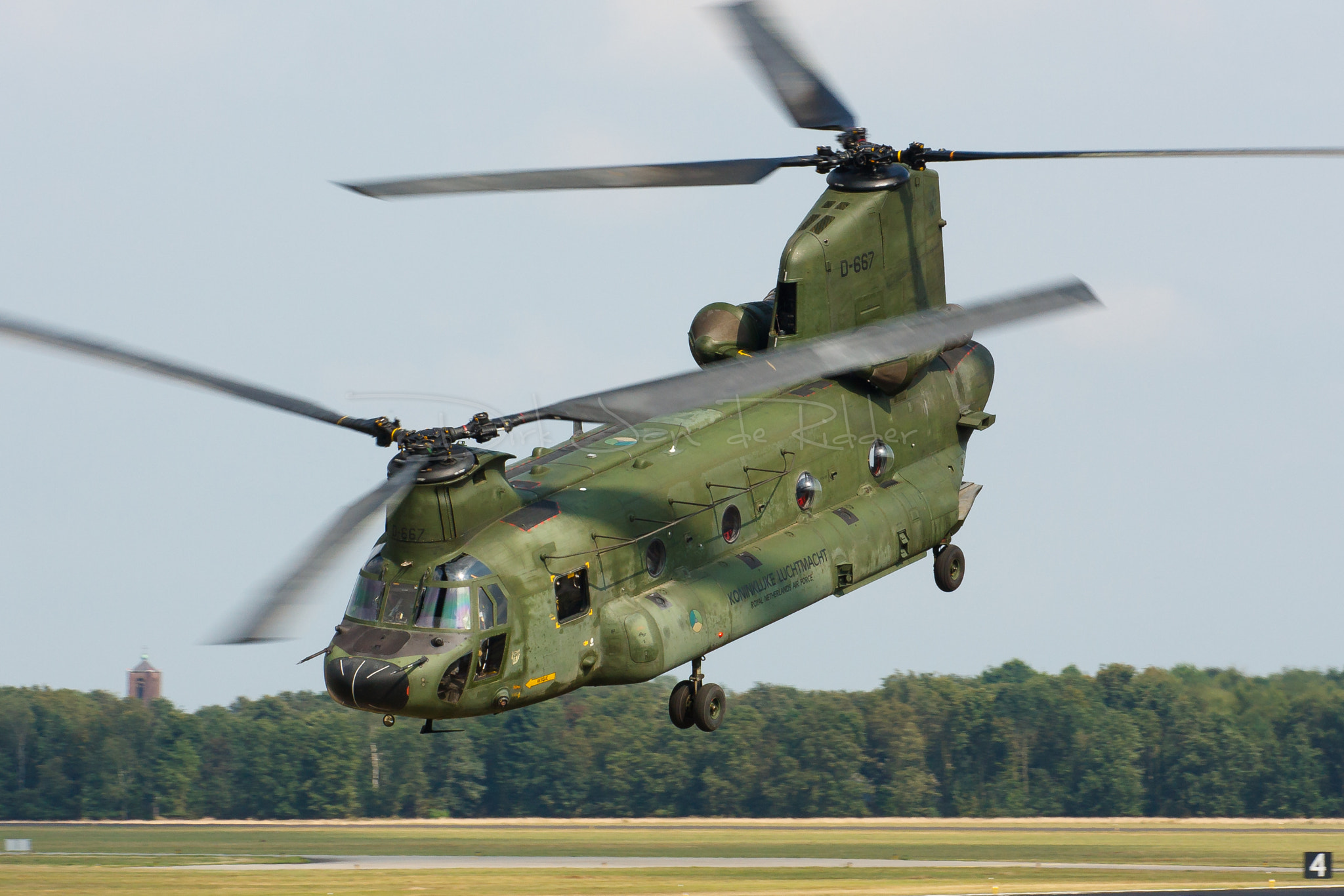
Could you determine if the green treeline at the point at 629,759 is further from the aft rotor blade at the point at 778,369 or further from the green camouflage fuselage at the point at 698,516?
the aft rotor blade at the point at 778,369

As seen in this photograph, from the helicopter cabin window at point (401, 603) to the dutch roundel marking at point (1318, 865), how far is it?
6822 centimetres

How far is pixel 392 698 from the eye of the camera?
23219 mm

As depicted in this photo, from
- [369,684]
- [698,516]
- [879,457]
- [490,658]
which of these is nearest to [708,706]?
[698,516]

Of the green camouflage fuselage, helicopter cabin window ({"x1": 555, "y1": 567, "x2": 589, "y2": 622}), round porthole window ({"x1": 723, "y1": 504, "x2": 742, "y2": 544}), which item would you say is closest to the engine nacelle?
the green camouflage fuselage

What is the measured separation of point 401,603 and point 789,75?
40.5ft

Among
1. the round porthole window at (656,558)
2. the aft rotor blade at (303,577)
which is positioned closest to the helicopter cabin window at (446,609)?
the aft rotor blade at (303,577)

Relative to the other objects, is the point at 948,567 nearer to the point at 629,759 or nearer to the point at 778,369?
the point at 778,369

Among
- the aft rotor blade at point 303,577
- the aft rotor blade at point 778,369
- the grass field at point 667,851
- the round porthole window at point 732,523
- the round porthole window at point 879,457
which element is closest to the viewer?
the aft rotor blade at point 303,577

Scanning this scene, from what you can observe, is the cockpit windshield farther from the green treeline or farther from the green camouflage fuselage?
the green treeline

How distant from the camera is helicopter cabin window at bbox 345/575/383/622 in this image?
79.4 feet

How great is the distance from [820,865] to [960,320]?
70266 mm

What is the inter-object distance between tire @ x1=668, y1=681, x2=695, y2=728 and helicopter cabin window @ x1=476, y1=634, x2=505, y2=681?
3834mm

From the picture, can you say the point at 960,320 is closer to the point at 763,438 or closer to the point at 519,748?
the point at 763,438

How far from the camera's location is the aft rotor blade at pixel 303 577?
1902 centimetres
